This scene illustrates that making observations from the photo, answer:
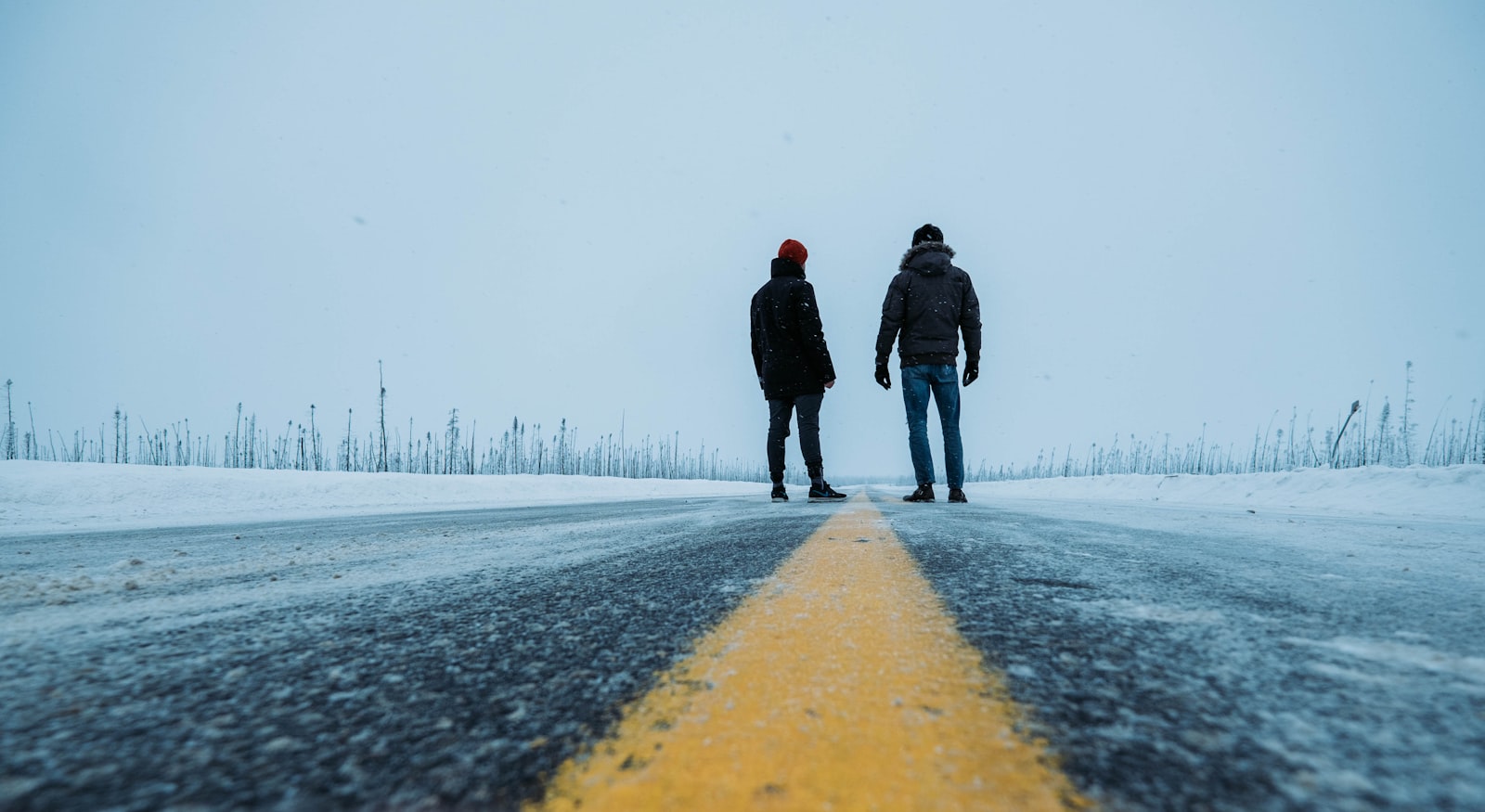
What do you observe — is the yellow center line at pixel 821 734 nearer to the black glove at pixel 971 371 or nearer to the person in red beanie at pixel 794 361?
the person in red beanie at pixel 794 361

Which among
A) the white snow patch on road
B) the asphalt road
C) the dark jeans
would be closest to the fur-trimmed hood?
the dark jeans

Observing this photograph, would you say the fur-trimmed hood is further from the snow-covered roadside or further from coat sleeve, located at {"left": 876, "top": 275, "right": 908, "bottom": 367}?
the snow-covered roadside

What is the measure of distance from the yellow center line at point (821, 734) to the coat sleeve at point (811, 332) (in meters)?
4.65

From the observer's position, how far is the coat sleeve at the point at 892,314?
516cm

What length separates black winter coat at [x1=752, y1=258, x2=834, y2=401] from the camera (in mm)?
5383

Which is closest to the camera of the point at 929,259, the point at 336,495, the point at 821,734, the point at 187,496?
the point at 821,734

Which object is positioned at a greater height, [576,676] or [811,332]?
[811,332]

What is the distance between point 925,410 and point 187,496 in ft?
25.3

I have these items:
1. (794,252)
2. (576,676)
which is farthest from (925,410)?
(576,676)

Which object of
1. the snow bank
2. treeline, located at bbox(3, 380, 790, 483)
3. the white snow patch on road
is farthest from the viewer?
treeline, located at bbox(3, 380, 790, 483)

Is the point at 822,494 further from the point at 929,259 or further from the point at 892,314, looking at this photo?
the point at 929,259

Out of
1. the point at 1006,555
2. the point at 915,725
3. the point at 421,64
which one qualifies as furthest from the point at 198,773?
the point at 421,64

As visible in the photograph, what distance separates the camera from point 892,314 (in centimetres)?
516

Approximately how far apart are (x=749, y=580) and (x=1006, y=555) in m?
0.67
